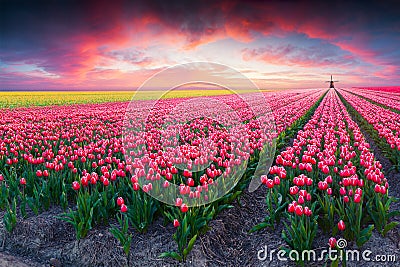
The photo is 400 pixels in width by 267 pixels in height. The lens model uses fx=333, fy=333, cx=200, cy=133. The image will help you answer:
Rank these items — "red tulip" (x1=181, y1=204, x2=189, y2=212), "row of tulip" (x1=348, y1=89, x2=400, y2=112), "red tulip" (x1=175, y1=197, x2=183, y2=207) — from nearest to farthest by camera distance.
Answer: "red tulip" (x1=181, y1=204, x2=189, y2=212) → "red tulip" (x1=175, y1=197, x2=183, y2=207) → "row of tulip" (x1=348, y1=89, x2=400, y2=112)

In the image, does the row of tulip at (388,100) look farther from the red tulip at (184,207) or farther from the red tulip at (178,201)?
the red tulip at (184,207)

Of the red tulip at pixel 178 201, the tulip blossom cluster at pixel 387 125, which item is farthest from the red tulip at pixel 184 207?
the tulip blossom cluster at pixel 387 125

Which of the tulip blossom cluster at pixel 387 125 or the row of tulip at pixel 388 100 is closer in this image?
the tulip blossom cluster at pixel 387 125

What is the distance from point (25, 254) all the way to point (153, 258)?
189 cm

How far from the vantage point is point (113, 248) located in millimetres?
4441

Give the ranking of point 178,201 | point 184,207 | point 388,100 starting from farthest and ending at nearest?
point 388,100
point 178,201
point 184,207

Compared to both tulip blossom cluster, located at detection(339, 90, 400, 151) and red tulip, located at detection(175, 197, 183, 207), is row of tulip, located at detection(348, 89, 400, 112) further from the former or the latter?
red tulip, located at detection(175, 197, 183, 207)

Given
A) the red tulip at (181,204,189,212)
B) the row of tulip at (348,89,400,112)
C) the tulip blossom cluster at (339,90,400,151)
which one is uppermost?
the row of tulip at (348,89,400,112)

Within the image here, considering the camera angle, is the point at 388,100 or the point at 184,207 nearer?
the point at 184,207

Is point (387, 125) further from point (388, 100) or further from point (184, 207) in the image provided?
point (388, 100)

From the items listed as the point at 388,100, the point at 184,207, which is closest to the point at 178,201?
the point at 184,207

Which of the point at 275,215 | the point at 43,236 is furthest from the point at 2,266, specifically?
the point at 275,215

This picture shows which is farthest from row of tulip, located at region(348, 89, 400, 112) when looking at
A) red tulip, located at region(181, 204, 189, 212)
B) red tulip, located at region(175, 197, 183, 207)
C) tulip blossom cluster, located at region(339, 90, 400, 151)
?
red tulip, located at region(181, 204, 189, 212)

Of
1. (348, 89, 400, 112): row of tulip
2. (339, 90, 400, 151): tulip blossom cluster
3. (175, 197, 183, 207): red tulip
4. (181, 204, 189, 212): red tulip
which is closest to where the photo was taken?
(181, 204, 189, 212): red tulip
